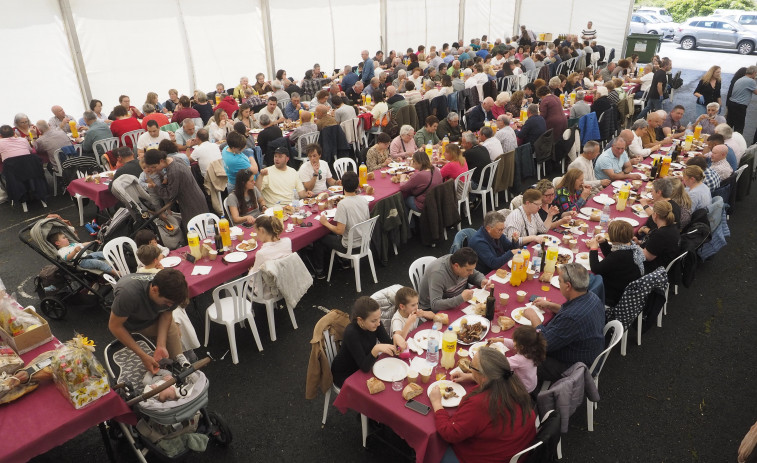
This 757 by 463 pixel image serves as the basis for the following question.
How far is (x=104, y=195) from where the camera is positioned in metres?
7.33

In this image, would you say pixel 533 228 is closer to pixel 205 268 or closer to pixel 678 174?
pixel 678 174

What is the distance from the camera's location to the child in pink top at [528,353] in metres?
3.33

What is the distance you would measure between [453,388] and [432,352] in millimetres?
325

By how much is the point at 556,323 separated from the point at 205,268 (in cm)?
348

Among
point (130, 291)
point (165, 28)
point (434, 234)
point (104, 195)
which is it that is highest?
point (165, 28)

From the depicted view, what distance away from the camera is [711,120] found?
28.7ft

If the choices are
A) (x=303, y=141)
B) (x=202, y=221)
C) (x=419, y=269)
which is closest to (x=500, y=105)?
(x=303, y=141)

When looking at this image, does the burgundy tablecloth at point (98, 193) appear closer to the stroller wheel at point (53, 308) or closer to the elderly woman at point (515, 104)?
the stroller wheel at point (53, 308)

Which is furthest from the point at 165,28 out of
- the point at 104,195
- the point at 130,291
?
the point at 130,291

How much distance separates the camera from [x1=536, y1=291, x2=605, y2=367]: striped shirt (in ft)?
12.1

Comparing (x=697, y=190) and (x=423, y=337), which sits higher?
(x=697, y=190)

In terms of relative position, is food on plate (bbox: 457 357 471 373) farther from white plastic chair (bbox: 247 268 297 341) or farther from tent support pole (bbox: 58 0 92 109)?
tent support pole (bbox: 58 0 92 109)

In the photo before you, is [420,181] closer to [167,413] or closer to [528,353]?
[528,353]

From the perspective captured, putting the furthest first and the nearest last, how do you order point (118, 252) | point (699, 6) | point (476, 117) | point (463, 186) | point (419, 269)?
1. point (699, 6)
2. point (476, 117)
3. point (463, 186)
4. point (118, 252)
5. point (419, 269)
